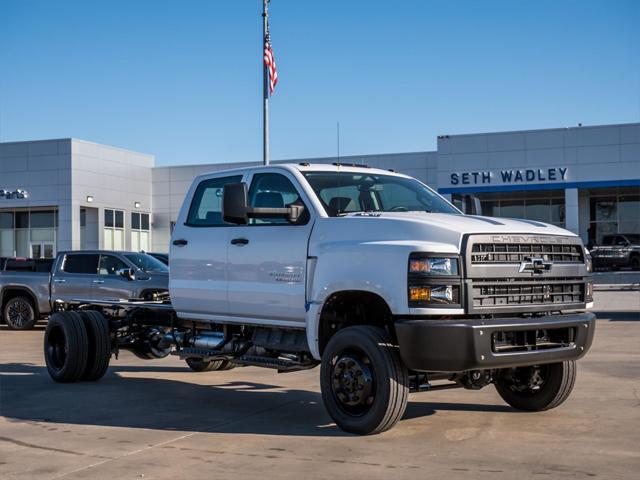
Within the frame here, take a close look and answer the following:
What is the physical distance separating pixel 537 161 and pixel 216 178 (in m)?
37.3

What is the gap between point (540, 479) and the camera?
18.6 ft

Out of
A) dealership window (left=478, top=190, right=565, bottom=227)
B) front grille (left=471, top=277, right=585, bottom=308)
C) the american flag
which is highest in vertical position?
the american flag

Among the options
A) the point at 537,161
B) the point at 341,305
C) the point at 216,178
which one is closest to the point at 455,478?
the point at 341,305

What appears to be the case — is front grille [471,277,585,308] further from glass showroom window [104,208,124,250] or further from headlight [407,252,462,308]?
glass showroom window [104,208,124,250]

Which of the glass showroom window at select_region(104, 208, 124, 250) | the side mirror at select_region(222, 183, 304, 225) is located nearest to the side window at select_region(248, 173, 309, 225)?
the side mirror at select_region(222, 183, 304, 225)

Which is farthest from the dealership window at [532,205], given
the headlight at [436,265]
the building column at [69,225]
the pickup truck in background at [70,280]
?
the headlight at [436,265]

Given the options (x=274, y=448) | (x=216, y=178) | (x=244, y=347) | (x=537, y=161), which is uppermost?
(x=537, y=161)

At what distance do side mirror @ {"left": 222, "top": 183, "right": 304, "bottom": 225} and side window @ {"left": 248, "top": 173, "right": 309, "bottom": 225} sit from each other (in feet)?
0.42

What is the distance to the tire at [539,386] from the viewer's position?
8016mm

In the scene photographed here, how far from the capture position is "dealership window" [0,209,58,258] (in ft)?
164

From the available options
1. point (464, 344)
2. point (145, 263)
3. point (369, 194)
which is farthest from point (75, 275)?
point (464, 344)

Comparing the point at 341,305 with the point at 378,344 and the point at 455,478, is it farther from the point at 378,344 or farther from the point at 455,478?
the point at 455,478

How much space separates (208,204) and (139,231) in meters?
46.1

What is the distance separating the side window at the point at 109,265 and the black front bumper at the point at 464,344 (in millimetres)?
12295
